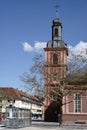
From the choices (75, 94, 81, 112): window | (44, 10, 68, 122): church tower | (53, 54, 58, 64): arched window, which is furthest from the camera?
(44, 10, 68, 122): church tower

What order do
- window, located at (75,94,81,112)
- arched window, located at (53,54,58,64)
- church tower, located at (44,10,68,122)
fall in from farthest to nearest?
church tower, located at (44,10,68,122) → arched window, located at (53,54,58,64) → window, located at (75,94,81,112)

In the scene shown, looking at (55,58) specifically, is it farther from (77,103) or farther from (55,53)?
(77,103)

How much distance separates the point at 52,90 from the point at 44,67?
13.2 feet

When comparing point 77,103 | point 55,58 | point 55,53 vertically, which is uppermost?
point 55,53

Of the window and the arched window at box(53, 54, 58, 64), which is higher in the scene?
the arched window at box(53, 54, 58, 64)

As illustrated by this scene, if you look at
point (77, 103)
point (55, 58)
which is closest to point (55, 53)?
point (55, 58)

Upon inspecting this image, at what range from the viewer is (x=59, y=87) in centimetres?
5172

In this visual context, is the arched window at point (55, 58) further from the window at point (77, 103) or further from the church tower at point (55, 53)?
the window at point (77, 103)

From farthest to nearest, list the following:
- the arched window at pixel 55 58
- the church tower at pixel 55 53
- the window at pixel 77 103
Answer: the church tower at pixel 55 53
the arched window at pixel 55 58
the window at pixel 77 103

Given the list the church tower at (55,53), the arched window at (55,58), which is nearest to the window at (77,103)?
the church tower at (55,53)

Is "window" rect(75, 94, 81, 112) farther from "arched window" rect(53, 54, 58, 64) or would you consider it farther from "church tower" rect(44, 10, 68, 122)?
"arched window" rect(53, 54, 58, 64)

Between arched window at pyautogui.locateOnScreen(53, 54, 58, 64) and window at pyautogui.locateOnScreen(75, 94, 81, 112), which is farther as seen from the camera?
arched window at pyautogui.locateOnScreen(53, 54, 58, 64)

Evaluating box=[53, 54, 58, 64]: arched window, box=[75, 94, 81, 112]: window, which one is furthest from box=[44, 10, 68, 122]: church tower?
box=[75, 94, 81, 112]: window

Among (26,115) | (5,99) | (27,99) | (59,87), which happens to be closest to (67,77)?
(59,87)
